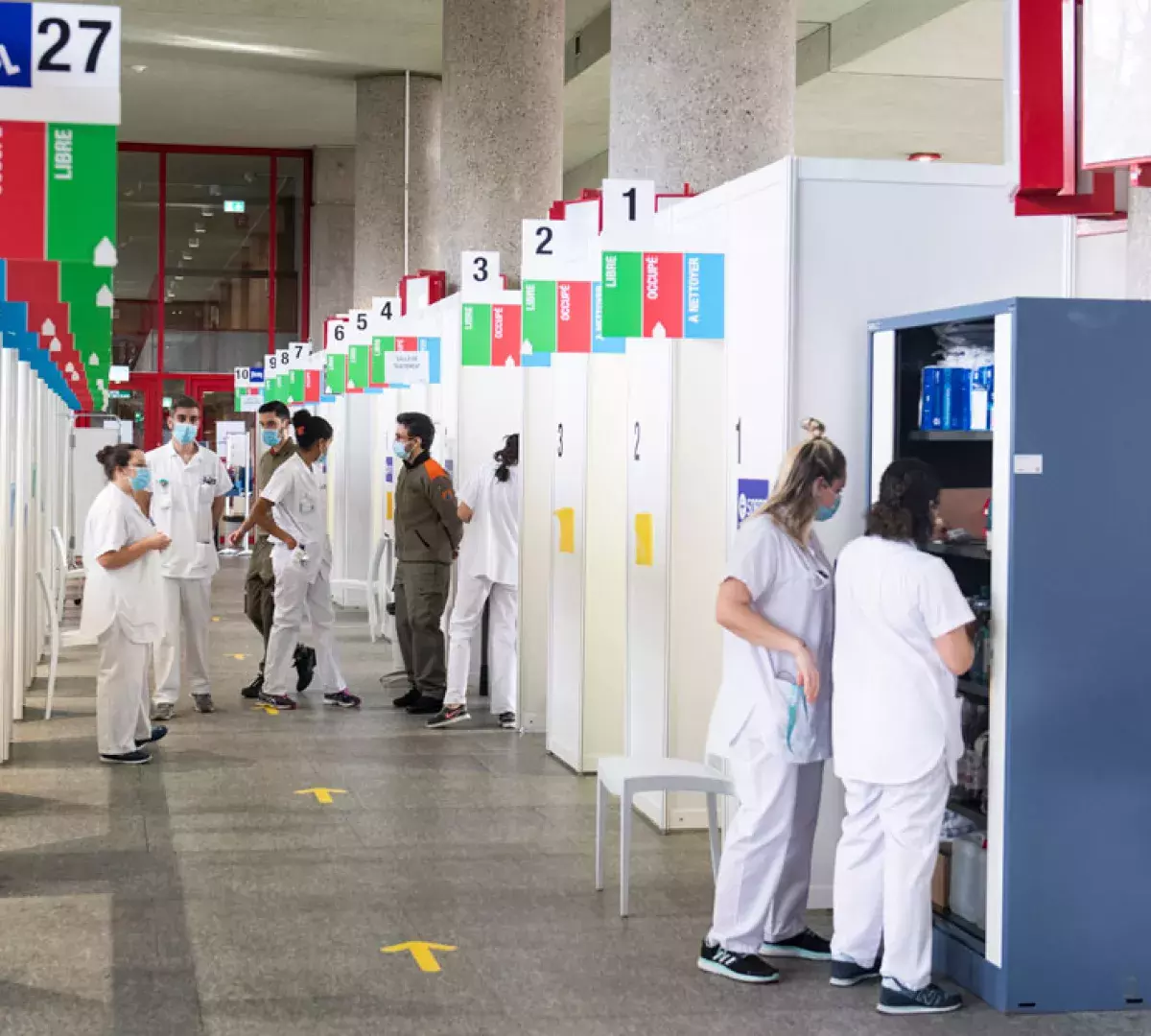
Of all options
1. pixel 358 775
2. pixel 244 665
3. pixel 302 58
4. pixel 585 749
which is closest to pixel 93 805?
pixel 358 775

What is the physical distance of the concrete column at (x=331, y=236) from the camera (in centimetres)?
2353

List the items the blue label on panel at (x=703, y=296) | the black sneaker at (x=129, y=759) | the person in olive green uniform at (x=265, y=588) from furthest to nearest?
the person in olive green uniform at (x=265, y=588)
the black sneaker at (x=129, y=759)
the blue label on panel at (x=703, y=296)

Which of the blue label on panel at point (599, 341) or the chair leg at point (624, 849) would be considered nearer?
the chair leg at point (624, 849)

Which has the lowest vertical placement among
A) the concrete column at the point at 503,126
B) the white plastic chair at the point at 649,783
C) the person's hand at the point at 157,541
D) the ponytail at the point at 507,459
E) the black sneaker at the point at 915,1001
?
the black sneaker at the point at 915,1001

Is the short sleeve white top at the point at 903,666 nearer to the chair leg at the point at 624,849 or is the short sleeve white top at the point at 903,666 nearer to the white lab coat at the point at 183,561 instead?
the chair leg at the point at 624,849

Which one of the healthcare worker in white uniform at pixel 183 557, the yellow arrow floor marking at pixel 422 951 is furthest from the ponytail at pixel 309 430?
the yellow arrow floor marking at pixel 422 951

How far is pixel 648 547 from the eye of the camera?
6852mm

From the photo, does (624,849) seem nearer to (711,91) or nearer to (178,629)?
(711,91)

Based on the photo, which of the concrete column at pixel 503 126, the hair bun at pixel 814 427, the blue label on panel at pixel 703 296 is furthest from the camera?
the concrete column at pixel 503 126

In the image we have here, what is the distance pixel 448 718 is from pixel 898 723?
5.10 meters

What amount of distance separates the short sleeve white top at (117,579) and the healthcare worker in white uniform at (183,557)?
3.94 ft

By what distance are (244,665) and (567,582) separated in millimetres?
4190

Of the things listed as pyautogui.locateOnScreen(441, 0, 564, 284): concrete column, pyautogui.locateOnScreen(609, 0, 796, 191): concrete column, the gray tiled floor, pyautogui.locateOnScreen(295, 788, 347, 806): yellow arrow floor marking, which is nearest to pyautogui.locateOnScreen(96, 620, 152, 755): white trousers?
Answer: the gray tiled floor

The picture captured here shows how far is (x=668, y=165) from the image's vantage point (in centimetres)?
769
